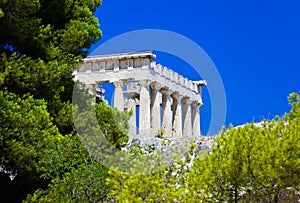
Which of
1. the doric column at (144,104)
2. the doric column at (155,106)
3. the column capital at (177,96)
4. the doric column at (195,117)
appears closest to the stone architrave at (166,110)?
the doric column at (155,106)

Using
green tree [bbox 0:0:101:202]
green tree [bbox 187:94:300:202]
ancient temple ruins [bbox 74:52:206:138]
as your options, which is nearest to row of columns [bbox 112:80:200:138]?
ancient temple ruins [bbox 74:52:206:138]

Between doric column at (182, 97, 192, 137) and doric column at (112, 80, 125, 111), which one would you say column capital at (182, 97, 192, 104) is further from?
doric column at (112, 80, 125, 111)

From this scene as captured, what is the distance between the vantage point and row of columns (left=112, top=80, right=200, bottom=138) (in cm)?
3581

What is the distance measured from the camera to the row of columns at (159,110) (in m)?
35.8

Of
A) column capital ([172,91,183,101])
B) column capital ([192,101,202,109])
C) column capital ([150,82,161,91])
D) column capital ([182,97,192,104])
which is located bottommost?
column capital ([150,82,161,91])

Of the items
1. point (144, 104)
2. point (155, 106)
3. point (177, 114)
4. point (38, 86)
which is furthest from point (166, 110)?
point (38, 86)

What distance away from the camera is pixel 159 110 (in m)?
36.4

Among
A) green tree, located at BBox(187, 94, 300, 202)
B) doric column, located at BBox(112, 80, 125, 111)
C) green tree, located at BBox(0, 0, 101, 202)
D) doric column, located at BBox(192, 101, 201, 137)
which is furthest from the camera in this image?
doric column, located at BBox(192, 101, 201, 137)

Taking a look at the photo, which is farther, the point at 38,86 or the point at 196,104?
the point at 196,104

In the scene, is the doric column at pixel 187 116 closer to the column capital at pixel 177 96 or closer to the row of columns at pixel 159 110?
the row of columns at pixel 159 110

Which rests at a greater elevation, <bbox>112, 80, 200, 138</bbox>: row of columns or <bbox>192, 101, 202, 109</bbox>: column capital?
<bbox>192, 101, 202, 109</bbox>: column capital

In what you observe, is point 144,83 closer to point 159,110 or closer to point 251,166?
point 159,110

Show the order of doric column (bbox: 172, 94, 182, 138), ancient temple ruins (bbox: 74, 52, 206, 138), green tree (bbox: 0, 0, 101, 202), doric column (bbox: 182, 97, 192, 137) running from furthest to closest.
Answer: doric column (bbox: 182, 97, 192, 137), doric column (bbox: 172, 94, 182, 138), ancient temple ruins (bbox: 74, 52, 206, 138), green tree (bbox: 0, 0, 101, 202)

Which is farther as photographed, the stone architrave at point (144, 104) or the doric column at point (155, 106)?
the doric column at point (155, 106)
